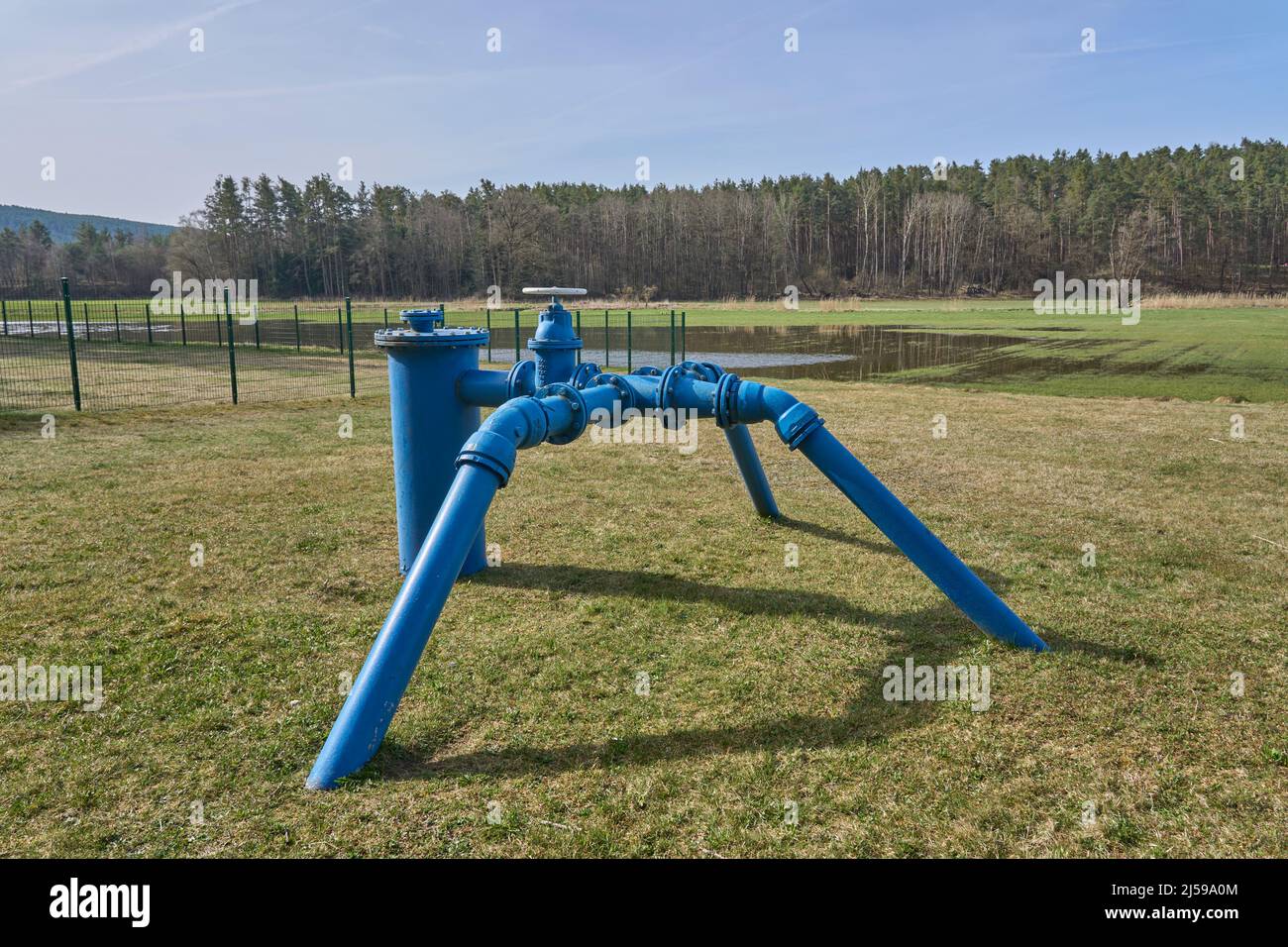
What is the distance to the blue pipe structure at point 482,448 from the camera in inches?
144

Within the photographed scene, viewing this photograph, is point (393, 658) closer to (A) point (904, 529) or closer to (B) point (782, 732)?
(B) point (782, 732)

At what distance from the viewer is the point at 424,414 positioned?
5.82 metres

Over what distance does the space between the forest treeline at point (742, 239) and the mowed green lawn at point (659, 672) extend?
85.3 meters

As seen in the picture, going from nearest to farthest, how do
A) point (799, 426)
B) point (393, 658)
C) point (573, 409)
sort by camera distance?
point (393, 658)
point (799, 426)
point (573, 409)

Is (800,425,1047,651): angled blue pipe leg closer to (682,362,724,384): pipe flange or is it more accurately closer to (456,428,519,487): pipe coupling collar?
(682,362,724,384): pipe flange

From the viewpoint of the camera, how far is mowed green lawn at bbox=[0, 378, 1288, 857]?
3236mm

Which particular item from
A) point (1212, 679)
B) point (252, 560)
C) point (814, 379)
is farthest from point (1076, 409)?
point (252, 560)

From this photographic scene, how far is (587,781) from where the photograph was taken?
3.53 m

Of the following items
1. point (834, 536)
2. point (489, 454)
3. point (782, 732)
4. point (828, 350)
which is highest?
point (828, 350)

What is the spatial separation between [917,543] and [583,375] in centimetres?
247

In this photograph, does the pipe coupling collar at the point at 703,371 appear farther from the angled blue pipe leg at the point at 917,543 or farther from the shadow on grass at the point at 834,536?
the shadow on grass at the point at 834,536

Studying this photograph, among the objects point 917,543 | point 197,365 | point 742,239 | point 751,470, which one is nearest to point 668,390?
point 917,543

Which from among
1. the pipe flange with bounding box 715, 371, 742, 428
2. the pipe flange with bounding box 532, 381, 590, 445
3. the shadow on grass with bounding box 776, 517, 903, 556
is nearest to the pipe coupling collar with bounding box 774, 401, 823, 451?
the pipe flange with bounding box 715, 371, 742, 428

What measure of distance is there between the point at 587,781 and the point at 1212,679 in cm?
332
